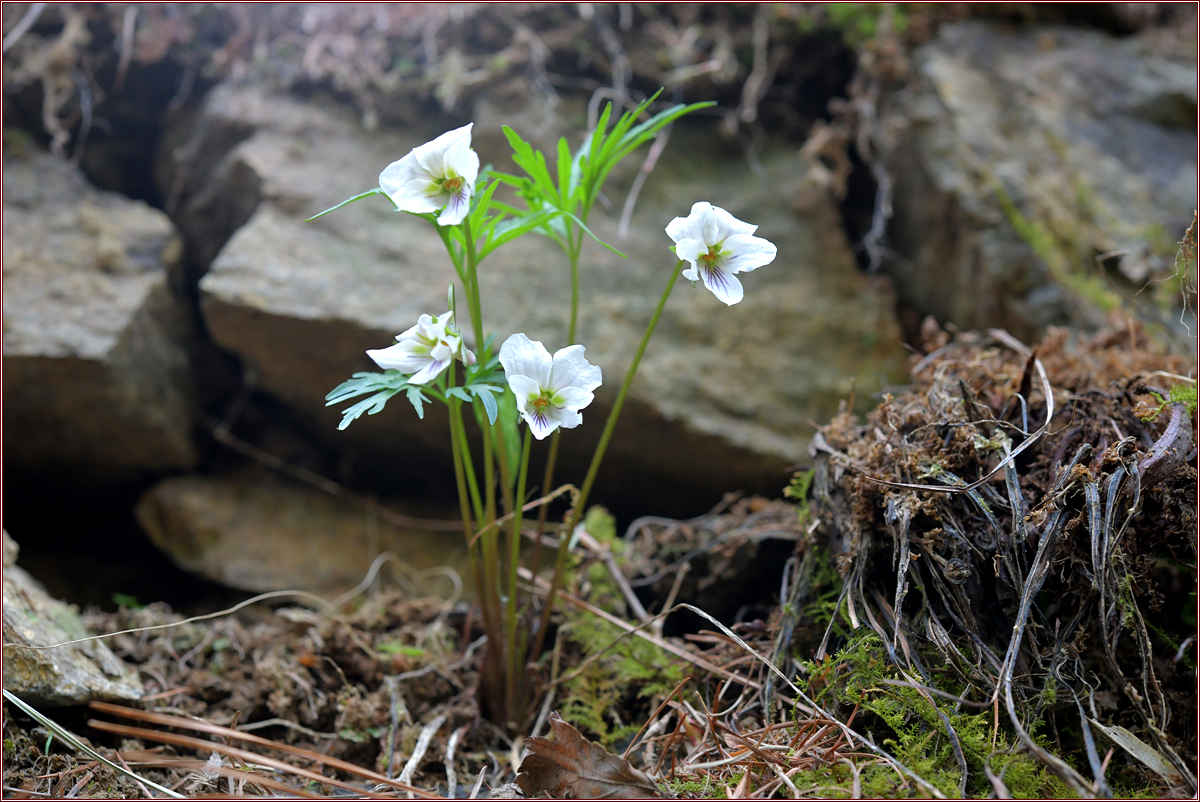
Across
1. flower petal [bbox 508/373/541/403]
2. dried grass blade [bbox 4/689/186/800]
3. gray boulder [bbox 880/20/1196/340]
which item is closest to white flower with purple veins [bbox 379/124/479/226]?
flower petal [bbox 508/373/541/403]

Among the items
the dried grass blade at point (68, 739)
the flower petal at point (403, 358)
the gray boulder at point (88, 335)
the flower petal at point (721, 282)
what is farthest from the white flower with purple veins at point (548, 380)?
the gray boulder at point (88, 335)

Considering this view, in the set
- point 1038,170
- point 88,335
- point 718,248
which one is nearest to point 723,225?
point 718,248

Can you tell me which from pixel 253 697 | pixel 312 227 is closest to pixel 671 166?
pixel 312 227

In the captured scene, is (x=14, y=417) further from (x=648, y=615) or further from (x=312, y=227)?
(x=648, y=615)

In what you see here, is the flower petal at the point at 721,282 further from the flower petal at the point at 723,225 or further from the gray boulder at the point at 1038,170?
the gray boulder at the point at 1038,170

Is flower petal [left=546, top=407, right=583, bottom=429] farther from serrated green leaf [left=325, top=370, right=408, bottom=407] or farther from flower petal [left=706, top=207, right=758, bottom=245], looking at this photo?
flower petal [left=706, top=207, right=758, bottom=245]
